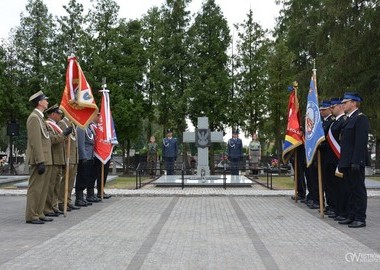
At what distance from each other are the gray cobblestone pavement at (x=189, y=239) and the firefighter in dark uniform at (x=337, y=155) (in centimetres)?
34

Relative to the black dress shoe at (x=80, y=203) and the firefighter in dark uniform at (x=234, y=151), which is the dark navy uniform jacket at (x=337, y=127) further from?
the firefighter in dark uniform at (x=234, y=151)

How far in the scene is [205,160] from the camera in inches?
922

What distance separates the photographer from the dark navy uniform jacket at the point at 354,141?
9430 millimetres

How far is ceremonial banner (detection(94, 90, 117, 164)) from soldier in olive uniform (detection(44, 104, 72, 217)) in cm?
275

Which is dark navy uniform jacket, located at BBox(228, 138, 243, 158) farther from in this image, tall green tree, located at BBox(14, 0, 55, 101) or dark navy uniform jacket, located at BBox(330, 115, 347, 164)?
dark navy uniform jacket, located at BBox(330, 115, 347, 164)

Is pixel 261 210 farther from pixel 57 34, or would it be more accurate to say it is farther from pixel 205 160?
pixel 57 34

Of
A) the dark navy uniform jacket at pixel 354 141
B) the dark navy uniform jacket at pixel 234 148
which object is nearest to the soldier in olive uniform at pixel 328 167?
the dark navy uniform jacket at pixel 354 141

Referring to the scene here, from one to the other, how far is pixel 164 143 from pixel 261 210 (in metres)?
13.4

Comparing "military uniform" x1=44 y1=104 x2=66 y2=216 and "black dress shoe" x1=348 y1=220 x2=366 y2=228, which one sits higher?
"military uniform" x1=44 y1=104 x2=66 y2=216

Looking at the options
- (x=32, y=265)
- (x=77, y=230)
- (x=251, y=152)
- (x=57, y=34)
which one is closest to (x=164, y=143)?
(x=251, y=152)

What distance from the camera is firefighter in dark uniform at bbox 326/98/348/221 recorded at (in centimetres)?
1049

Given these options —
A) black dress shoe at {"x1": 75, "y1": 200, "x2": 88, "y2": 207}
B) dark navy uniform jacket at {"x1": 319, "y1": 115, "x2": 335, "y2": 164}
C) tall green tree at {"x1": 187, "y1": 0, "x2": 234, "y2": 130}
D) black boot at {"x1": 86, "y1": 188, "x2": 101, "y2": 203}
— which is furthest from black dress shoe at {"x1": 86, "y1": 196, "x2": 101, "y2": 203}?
tall green tree at {"x1": 187, "y1": 0, "x2": 234, "y2": 130}

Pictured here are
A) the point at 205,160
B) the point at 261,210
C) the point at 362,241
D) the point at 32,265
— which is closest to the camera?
the point at 32,265

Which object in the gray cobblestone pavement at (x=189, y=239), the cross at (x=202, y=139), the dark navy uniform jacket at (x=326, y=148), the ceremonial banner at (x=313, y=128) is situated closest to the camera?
the gray cobblestone pavement at (x=189, y=239)
